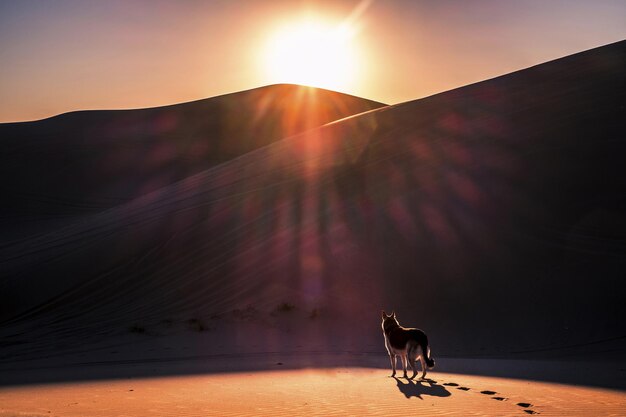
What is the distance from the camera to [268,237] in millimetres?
21656

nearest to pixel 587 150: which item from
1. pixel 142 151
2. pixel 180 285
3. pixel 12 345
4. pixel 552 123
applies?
pixel 552 123

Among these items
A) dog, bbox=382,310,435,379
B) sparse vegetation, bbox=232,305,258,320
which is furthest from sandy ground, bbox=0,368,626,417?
sparse vegetation, bbox=232,305,258,320

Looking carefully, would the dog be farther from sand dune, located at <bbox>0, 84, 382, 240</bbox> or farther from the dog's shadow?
sand dune, located at <bbox>0, 84, 382, 240</bbox>

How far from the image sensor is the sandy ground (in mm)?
8109

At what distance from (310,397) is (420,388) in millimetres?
1612

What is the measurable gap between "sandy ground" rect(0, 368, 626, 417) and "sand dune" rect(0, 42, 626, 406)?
0.50 meters

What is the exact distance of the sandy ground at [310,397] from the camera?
26.6 feet

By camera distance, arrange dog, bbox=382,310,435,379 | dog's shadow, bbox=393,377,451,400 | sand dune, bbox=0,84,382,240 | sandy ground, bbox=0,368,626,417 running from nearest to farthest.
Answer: sandy ground, bbox=0,368,626,417
dog's shadow, bbox=393,377,451,400
dog, bbox=382,310,435,379
sand dune, bbox=0,84,382,240

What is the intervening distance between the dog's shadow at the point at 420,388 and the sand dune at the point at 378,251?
297 mm

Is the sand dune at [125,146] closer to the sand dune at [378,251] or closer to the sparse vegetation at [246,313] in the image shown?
the sand dune at [378,251]

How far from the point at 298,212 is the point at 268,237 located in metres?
1.87

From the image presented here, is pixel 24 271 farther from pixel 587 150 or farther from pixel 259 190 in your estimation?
pixel 587 150

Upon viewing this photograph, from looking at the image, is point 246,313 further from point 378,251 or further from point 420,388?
point 420,388

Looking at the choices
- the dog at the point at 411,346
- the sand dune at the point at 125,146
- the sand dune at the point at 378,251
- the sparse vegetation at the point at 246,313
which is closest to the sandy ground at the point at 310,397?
the dog at the point at 411,346
